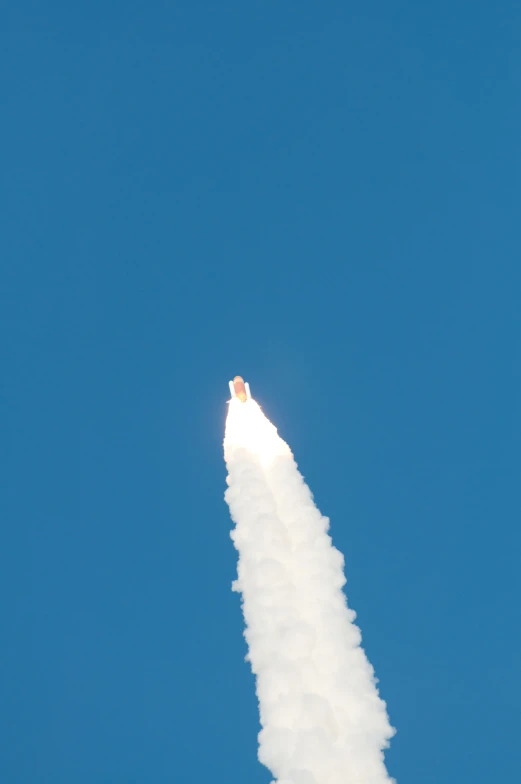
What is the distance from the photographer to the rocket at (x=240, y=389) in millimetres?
92062

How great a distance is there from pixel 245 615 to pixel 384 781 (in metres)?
13.9

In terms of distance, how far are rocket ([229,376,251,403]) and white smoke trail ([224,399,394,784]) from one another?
259cm

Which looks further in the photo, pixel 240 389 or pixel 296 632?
pixel 240 389

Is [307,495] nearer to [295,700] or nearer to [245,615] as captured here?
[245,615]

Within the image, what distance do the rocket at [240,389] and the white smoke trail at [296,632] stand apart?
259cm

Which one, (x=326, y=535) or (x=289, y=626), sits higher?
(x=326, y=535)

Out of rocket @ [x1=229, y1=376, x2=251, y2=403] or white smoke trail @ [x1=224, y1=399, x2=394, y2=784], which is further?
rocket @ [x1=229, y1=376, x2=251, y2=403]

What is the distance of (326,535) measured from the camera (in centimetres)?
8356

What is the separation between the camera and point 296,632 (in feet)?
259

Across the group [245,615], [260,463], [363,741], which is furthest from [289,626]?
[260,463]

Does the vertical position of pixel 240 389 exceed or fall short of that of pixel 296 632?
it exceeds it

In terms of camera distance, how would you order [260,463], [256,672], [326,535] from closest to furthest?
1. [256,672]
2. [326,535]
3. [260,463]

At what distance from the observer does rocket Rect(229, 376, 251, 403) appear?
92062 millimetres

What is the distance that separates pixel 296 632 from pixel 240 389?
805 inches
